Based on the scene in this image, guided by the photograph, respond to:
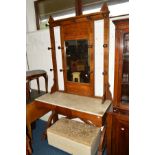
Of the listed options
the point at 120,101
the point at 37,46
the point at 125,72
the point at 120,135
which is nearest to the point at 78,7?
the point at 37,46

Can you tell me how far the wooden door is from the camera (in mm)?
1768

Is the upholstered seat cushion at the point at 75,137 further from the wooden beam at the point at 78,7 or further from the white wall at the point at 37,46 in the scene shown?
the wooden beam at the point at 78,7

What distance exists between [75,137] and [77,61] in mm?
969

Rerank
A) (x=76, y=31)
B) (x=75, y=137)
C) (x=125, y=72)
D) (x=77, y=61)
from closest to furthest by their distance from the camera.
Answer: (x=125, y=72) < (x=75, y=137) < (x=76, y=31) < (x=77, y=61)

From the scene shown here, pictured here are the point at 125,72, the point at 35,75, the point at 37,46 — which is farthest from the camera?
the point at 37,46

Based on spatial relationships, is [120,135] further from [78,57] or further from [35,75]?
[35,75]

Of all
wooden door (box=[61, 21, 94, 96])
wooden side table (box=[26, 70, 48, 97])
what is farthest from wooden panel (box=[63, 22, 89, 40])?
wooden side table (box=[26, 70, 48, 97])

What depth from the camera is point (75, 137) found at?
1650 millimetres

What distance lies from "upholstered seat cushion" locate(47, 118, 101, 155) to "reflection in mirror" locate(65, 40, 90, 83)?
0.62m

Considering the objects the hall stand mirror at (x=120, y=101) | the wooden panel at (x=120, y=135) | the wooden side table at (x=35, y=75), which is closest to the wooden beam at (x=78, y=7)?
the hall stand mirror at (x=120, y=101)

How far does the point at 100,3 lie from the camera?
1.74 metres

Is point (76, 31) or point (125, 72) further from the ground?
point (76, 31)

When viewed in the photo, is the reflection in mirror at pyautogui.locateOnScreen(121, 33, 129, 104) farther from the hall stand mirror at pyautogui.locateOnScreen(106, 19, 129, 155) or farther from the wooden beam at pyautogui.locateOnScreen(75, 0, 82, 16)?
the wooden beam at pyautogui.locateOnScreen(75, 0, 82, 16)
